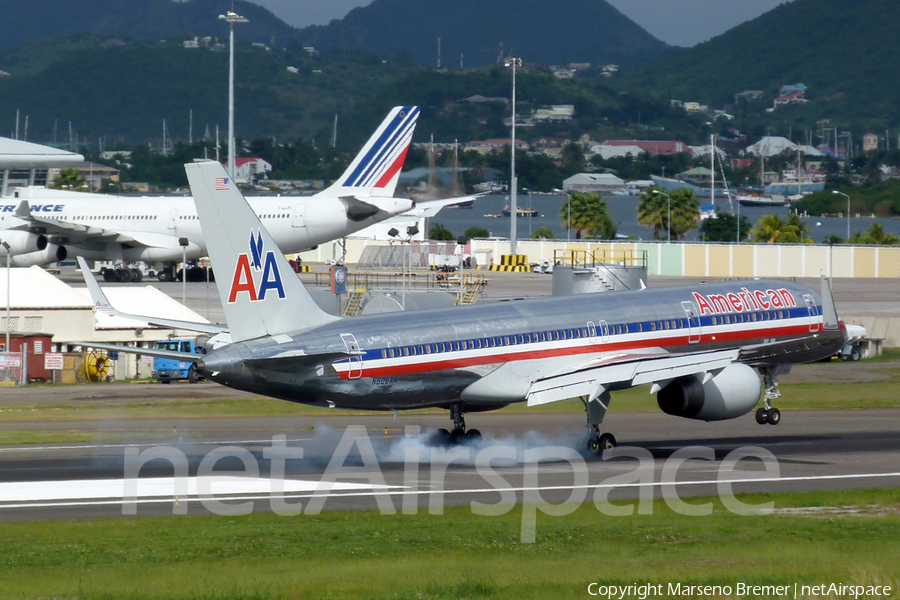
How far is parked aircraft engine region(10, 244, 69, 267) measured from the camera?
268 ft

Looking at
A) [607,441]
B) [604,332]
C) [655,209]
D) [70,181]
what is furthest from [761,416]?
[70,181]

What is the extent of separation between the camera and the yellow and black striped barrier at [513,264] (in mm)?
115000

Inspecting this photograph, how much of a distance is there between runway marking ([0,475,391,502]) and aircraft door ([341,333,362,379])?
278cm

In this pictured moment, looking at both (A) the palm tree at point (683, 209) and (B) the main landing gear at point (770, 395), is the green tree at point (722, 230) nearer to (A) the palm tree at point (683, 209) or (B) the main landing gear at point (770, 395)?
(A) the palm tree at point (683, 209)

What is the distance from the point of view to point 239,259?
27.8 m

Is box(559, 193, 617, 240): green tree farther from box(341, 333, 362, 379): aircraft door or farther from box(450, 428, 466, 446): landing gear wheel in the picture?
box(341, 333, 362, 379): aircraft door

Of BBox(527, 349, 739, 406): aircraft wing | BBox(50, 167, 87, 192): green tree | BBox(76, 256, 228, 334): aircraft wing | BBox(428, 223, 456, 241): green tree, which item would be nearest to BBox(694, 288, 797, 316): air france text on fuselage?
BBox(527, 349, 739, 406): aircraft wing

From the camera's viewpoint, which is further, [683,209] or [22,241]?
[683,209]

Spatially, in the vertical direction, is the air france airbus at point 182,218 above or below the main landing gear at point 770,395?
above

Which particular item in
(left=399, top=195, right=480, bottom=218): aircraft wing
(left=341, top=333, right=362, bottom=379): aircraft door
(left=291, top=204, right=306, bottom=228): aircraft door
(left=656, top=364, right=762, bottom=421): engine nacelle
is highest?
(left=399, top=195, right=480, bottom=218): aircraft wing

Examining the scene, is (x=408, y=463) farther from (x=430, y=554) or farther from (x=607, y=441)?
(x=430, y=554)

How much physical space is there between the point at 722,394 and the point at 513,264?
85035mm

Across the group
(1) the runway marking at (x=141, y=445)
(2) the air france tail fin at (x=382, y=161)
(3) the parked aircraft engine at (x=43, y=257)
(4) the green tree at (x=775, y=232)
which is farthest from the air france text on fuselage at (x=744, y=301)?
(4) the green tree at (x=775, y=232)

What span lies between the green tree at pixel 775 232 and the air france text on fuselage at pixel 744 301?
9670cm
